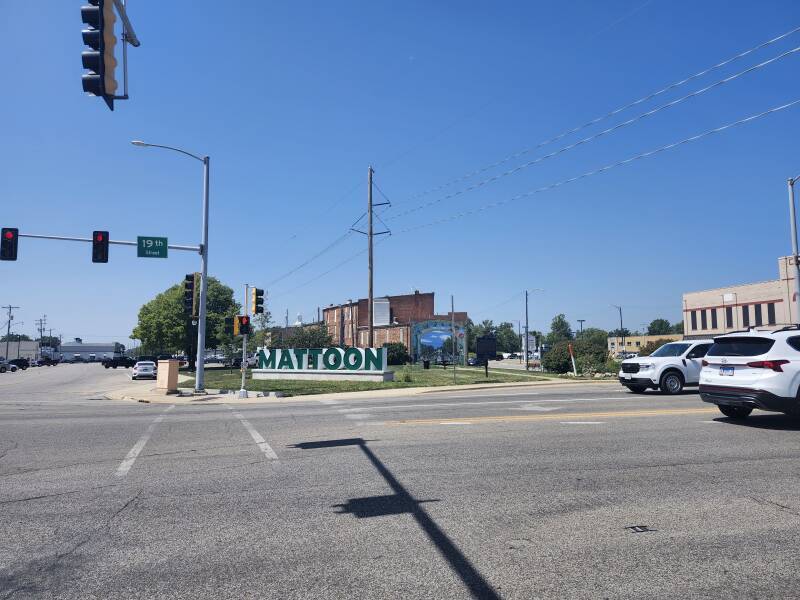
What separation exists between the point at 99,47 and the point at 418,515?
7.61 meters

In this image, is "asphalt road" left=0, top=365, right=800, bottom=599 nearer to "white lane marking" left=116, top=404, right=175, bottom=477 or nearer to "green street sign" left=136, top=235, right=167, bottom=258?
"white lane marking" left=116, top=404, right=175, bottom=477

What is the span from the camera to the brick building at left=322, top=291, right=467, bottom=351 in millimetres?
95312

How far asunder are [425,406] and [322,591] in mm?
12450

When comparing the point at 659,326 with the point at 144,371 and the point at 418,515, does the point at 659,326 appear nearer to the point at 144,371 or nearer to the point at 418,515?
the point at 144,371

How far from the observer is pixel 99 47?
845cm

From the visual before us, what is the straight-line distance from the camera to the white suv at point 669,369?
19.3 m

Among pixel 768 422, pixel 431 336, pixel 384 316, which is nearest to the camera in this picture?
pixel 768 422

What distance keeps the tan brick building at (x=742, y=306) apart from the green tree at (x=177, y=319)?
55.7 metres

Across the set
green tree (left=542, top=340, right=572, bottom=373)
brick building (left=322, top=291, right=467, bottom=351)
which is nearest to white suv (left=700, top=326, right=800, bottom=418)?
green tree (left=542, top=340, right=572, bottom=373)

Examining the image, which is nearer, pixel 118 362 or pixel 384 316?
pixel 118 362

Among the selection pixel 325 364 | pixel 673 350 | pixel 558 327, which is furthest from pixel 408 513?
pixel 558 327

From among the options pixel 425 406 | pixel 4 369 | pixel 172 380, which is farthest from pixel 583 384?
pixel 4 369

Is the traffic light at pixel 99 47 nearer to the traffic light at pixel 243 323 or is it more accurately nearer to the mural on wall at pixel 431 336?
the traffic light at pixel 243 323

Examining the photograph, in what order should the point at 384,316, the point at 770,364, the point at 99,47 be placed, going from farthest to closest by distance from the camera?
1. the point at 384,316
2. the point at 770,364
3. the point at 99,47
